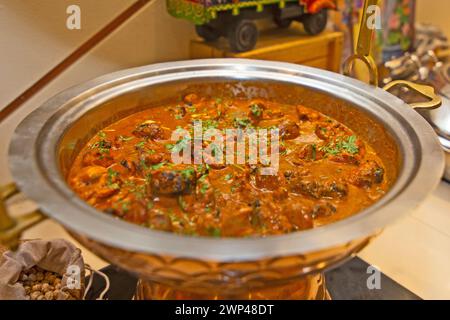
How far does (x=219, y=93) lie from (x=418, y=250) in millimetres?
921

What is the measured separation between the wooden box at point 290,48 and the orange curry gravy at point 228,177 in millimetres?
899

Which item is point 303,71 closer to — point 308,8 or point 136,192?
point 136,192

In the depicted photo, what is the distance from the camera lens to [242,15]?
7.92 feet

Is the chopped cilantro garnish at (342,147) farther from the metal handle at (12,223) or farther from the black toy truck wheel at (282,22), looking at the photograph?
the black toy truck wheel at (282,22)

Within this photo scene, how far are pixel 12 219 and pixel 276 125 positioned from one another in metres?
0.89

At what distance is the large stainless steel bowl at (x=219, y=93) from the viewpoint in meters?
0.87

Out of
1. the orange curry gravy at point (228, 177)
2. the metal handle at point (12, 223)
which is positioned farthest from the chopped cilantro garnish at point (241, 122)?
the metal handle at point (12, 223)

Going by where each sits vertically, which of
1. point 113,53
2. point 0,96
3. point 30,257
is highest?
point 113,53

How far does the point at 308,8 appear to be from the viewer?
101 inches

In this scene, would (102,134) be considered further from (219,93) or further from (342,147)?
(342,147)

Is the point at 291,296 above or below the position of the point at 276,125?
below
